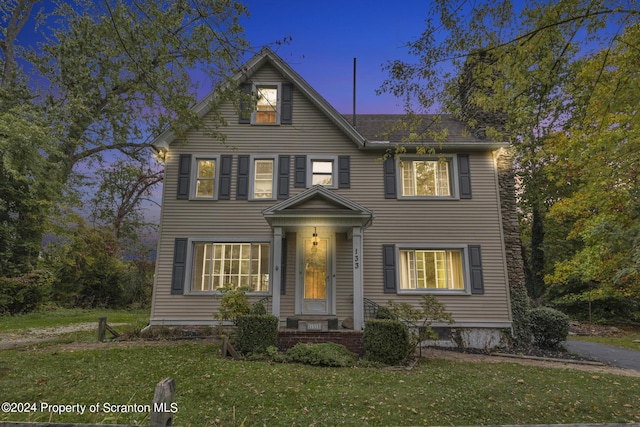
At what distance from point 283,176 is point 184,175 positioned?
3.11m

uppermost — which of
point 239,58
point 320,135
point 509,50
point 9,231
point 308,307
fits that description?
point 320,135

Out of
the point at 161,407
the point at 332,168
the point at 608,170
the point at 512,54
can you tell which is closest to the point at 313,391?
the point at 161,407

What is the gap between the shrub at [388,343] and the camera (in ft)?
22.0

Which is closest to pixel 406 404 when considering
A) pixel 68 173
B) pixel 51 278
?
pixel 51 278

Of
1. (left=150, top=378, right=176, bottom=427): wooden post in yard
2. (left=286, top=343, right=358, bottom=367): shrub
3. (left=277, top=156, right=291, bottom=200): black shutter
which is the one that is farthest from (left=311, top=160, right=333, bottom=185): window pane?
(left=150, top=378, right=176, bottom=427): wooden post in yard

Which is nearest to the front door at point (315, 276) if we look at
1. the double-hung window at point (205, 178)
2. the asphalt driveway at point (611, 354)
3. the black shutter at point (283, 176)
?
the black shutter at point (283, 176)

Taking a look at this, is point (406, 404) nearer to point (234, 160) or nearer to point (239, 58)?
point (239, 58)

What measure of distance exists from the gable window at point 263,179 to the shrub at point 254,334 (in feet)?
13.4

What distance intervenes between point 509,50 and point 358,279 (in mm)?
5846

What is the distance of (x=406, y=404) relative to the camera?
4.42m

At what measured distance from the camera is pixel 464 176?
10.1 m

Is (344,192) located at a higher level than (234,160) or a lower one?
lower

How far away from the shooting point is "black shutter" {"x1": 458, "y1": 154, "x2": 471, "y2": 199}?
33.0 feet

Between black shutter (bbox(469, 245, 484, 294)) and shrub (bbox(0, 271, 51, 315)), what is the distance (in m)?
16.1
